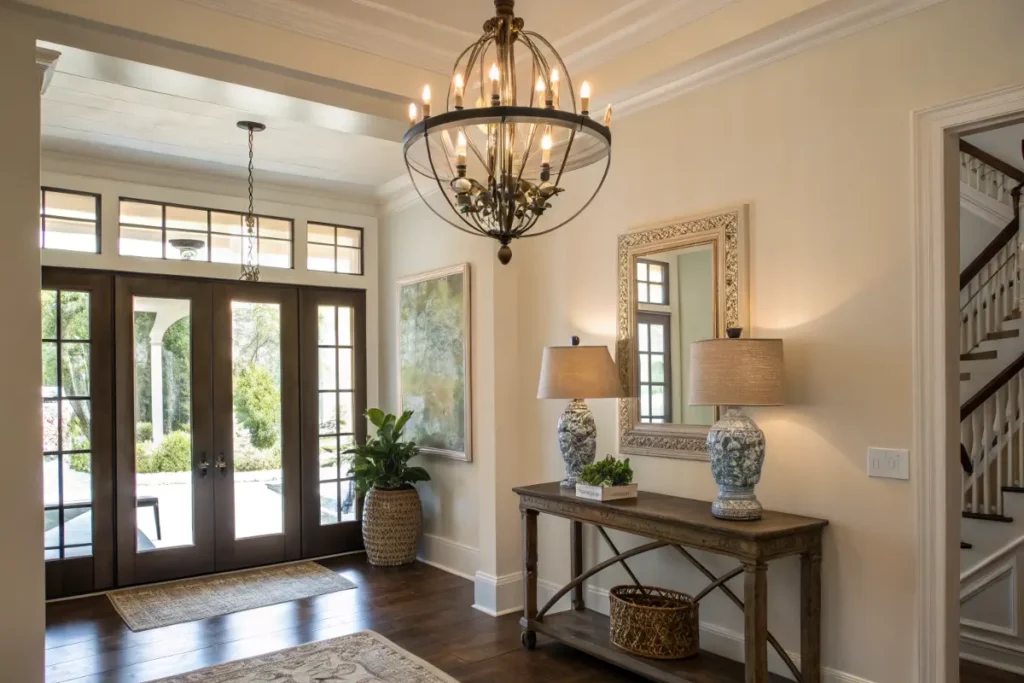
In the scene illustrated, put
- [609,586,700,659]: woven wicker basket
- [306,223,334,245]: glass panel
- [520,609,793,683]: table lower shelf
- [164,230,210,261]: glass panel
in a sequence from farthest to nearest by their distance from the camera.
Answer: [306,223,334,245]: glass panel → [164,230,210,261]: glass panel → [609,586,700,659]: woven wicker basket → [520,609,793,683]: table lower shelf

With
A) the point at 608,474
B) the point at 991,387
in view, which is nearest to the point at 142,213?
the point at 608,474

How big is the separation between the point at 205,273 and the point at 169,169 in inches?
31.9

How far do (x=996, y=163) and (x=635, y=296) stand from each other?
259cm

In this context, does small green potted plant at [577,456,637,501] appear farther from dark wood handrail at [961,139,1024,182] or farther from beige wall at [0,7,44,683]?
dark wood handrail at [961,139,1024,182]

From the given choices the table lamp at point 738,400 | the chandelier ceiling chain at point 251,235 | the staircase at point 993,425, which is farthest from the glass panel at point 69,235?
the staircase at point 993,425

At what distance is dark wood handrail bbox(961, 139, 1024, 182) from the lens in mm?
4520

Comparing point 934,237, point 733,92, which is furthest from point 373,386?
point 934,237

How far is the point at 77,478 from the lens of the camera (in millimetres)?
5148

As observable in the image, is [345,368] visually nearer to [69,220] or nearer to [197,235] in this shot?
[197,235]

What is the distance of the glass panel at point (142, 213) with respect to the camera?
17.9 ft

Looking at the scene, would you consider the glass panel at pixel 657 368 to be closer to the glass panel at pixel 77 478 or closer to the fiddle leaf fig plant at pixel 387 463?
the fiddle leaf fig plant at pixel 387 463

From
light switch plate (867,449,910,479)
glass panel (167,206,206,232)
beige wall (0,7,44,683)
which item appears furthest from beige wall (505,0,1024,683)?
glass panel (167,206,206,232)

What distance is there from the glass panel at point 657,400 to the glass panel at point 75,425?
3.89m

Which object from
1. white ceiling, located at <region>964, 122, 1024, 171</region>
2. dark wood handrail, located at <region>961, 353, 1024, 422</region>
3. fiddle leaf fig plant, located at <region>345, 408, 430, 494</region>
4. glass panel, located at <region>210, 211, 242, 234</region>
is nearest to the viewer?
dark wood handrail, located at <region>961, 353, 1024, 422</region>
